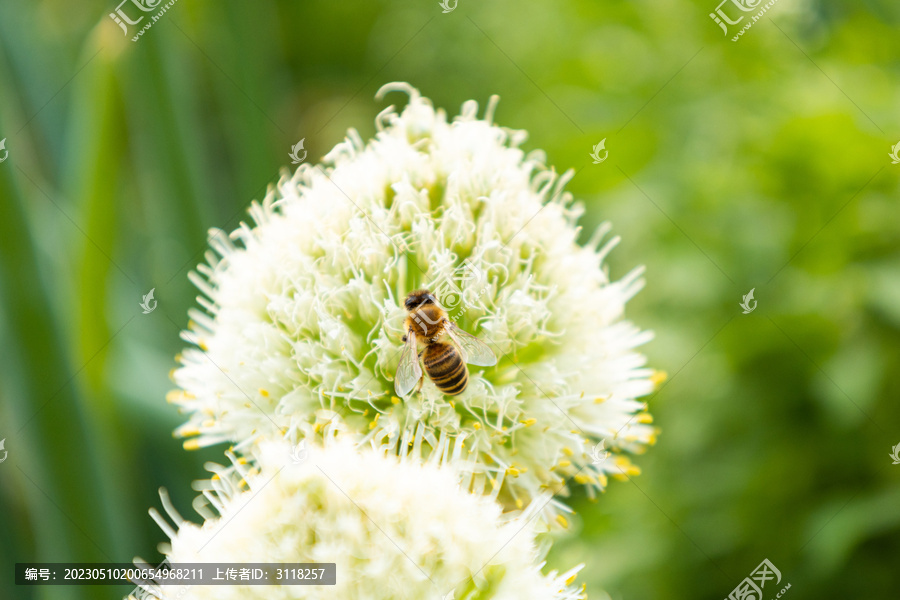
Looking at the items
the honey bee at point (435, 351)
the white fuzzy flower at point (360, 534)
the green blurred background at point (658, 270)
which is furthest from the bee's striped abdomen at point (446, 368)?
the green blurred background at point (658, 270)

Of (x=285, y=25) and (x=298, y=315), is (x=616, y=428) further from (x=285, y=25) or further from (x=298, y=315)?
(x=285, y=25)

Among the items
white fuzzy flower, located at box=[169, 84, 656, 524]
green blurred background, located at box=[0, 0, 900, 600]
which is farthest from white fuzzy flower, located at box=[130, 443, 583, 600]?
green blurred background, located at box=[0, 0, 900, 600]

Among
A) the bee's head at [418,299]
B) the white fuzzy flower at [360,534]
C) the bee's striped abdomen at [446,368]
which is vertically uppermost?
the bee's head at [418,299]

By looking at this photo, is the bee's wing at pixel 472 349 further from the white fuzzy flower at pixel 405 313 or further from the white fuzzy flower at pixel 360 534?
the white fuzzy flower at pixel 360 534

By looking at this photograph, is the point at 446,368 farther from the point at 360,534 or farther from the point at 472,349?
the point at 360,534

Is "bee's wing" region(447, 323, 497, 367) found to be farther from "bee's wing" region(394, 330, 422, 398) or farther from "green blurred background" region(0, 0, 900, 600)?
"green blurred background" region(0, 0, 900, 600)

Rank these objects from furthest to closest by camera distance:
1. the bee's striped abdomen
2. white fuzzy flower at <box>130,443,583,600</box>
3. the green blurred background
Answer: the green blurred background
the bee's striped abdomen
white fuzzy flower at <box>130,443,583,600</box>

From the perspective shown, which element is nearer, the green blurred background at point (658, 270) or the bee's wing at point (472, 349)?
the bee's wing at point (472, 349)
